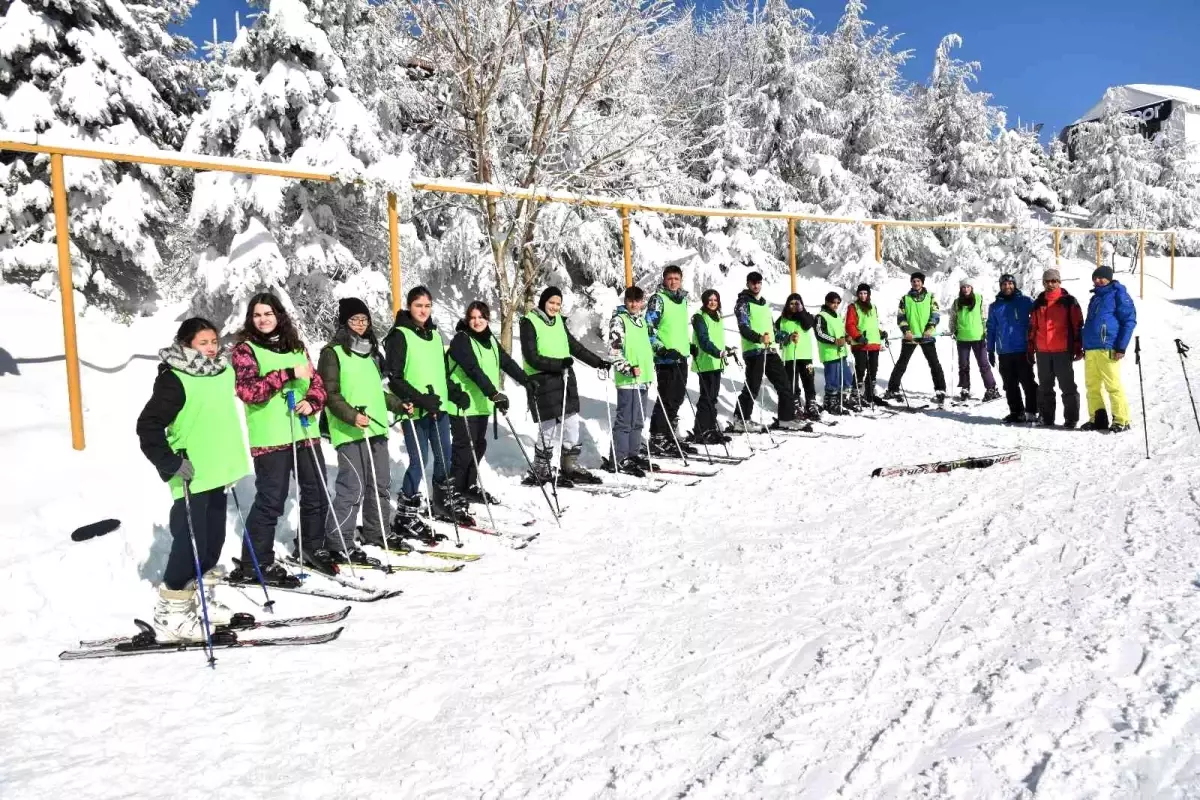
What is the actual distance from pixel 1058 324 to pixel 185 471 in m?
9.35

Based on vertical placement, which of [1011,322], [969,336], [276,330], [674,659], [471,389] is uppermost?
[276,330]

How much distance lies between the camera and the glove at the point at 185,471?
13.3ft

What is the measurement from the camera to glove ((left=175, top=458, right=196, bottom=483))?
4.07 m

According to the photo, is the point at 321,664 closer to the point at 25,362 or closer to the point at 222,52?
the point at 25,362

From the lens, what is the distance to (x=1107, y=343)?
8.43 m

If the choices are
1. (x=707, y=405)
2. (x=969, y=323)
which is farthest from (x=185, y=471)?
(x=969, y=323)

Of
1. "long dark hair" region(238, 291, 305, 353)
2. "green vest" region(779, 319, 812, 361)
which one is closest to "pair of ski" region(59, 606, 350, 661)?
"long dark hair" region(238, 291, 305, 353)

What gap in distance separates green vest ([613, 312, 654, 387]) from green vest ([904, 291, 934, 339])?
5.58 m

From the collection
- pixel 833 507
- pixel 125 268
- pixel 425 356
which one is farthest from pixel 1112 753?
pixel 125 268

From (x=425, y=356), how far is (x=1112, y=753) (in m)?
5.04

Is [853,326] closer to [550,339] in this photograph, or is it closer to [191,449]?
[550,339]

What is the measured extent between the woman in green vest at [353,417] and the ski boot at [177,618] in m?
1.17

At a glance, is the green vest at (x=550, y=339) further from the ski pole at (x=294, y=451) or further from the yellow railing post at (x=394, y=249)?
the ski pole at (x=294, y=451)

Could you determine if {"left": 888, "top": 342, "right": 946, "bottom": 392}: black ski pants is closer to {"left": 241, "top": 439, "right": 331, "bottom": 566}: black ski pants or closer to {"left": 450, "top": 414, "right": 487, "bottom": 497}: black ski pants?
{"left": 450, "top": 414, "right": 487, "bottom": 497}: black ski pants
